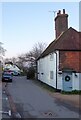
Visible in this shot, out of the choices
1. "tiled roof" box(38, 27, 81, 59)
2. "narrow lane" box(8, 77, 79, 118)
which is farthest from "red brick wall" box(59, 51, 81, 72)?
"narrow lane" box(8, 77, 79, 118)

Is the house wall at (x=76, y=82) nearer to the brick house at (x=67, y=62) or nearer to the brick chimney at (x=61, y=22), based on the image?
the brick house at (x=67, y=62)

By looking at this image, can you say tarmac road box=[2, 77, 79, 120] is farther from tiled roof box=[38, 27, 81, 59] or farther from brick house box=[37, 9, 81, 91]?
tiled roof box=[38, 27, 81, 59]

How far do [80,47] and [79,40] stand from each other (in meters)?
1.91

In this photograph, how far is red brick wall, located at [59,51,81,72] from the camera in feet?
118

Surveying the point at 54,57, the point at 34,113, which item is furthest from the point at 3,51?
the point at 34,113

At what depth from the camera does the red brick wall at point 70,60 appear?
36.0 m

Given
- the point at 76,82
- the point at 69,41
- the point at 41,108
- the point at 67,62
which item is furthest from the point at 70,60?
the point at 41,108

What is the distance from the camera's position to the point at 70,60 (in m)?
36.3

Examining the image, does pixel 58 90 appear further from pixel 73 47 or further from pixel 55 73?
pixel 73 47

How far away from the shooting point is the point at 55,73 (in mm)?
36844

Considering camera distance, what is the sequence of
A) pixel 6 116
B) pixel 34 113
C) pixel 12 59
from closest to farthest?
pixel 6 116 < pixel 34 113 < pixel 12 59

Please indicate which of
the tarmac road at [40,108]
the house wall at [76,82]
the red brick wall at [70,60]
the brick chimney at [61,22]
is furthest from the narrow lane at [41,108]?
the brick chimney at [61,22]

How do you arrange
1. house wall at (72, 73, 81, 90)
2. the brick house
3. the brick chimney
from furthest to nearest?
the brick chimney, the brick house, house wall at (72, 73, 81, 90)

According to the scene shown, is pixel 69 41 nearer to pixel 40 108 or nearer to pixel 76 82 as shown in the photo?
pixel 76 82
